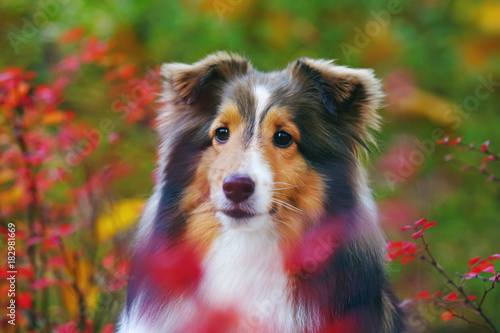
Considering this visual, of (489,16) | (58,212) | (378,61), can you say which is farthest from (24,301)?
(489,16)

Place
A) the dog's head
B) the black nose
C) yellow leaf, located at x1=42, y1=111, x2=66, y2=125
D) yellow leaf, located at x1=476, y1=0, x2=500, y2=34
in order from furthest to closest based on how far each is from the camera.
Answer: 1. yellow leaf, located at x1=476, y1=0, x2=500, y2=34
2. yellow leaf, located at x1=42, y1=111, x2=66, y2=125
3. the dog's head
4. the black nose

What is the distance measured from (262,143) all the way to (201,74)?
516mm

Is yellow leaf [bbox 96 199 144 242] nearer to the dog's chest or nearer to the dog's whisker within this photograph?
the dog's chest

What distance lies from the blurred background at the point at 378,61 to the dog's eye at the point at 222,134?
2444mm

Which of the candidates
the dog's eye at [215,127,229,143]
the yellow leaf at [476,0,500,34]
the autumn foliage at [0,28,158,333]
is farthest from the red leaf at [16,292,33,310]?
the yellow leaf at [476,0,500,34]

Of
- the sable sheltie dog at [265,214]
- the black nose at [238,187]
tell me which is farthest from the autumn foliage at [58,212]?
the black nose at [238,187]

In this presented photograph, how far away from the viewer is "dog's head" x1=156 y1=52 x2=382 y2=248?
104 inches

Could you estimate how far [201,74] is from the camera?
Answer: 2939 millimetres

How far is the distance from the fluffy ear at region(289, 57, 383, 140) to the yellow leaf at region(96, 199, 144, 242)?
2045 mm

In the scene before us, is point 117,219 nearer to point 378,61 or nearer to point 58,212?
point 58,212

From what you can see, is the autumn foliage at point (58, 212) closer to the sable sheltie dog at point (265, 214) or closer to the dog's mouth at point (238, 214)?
the sable sheltie dog at point (265, 214)

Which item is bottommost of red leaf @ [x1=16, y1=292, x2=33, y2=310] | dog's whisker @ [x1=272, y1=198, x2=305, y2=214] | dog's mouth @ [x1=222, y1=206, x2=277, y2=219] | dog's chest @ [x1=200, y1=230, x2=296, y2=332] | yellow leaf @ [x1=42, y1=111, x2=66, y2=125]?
red leaf @ [x1=16, y1=292, x2=33, y2=310]

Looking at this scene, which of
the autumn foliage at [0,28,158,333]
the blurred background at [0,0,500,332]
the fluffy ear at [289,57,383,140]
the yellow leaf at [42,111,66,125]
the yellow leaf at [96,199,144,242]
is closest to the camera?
the fluffy ear at [289,57,383,140]

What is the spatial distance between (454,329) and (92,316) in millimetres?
3114
